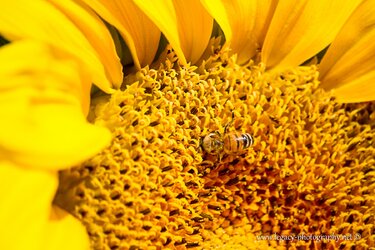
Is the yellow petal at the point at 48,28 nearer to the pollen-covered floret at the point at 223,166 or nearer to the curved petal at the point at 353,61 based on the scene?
the pollen-covered floret at the point at 223,166

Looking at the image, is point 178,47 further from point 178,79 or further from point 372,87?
point 372,87

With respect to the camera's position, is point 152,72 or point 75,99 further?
point 152,72

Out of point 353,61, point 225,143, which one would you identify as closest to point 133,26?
point 225,143

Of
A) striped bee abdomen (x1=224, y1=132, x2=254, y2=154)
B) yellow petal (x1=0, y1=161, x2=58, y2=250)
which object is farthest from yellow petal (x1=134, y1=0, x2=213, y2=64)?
yellow petal (x1=0, y1=161, x2=58, y2=250)

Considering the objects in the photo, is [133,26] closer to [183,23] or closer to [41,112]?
[183,23]

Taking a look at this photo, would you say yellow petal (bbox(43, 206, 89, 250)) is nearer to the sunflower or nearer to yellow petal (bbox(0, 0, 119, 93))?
the sunflower

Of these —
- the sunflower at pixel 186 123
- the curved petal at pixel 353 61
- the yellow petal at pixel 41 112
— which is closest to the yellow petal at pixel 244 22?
the sunflower at pixel 186 123

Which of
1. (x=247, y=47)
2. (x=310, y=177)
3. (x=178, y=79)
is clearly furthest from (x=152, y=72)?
(x=310, y=177)
